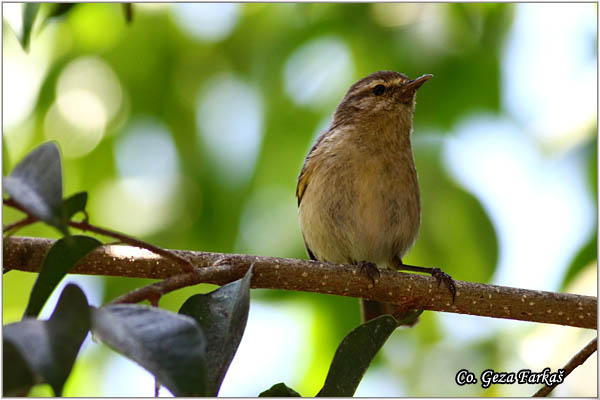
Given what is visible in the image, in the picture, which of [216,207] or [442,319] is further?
[442,319]

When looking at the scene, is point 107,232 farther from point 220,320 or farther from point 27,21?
point 27,21

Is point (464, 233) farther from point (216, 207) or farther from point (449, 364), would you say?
point (216, 207)

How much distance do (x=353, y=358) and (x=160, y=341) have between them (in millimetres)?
698

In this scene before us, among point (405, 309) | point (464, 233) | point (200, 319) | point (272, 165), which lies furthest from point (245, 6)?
point (200, 319)

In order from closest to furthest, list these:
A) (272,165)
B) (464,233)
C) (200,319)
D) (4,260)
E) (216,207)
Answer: (200,319)
(4,260)
(464,233)
(216,207)
(272,165)

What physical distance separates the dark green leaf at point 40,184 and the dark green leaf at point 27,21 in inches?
39.2

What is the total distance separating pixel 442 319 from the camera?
4.56 metres

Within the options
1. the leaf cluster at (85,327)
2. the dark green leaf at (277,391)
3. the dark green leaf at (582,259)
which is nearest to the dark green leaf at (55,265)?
the leaf cluster at (85,327)

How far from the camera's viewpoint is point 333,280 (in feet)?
7.96

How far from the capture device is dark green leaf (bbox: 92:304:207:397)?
1325 millimetres

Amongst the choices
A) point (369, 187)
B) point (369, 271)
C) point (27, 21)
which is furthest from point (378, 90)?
point (27, 21)

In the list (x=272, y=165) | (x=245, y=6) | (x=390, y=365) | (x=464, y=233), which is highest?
(x=245, y=6)

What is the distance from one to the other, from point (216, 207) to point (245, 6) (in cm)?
148

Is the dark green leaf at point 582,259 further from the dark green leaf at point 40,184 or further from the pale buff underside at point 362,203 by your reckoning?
the dark green leaf at point 40,184
